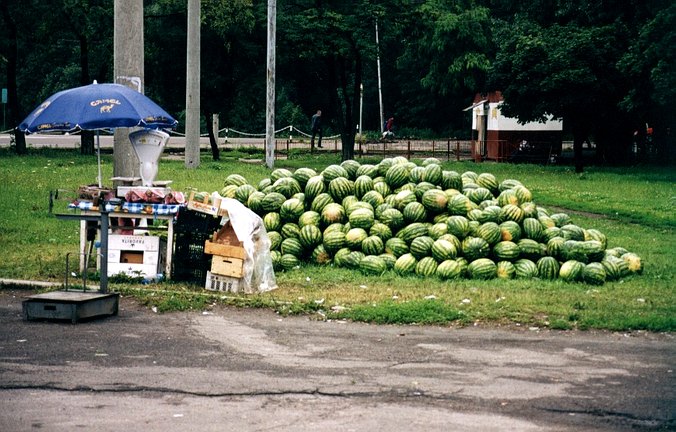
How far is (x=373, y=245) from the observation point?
563 inches

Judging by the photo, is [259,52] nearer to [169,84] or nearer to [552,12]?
[169,84]

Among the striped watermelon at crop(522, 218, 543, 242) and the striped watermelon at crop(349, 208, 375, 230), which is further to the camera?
the striped watermelon at crop(349, 208, 375, 230)

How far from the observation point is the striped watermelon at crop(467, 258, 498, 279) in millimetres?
13641

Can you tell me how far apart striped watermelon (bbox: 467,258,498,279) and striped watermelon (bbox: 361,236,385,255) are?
131 centimetres

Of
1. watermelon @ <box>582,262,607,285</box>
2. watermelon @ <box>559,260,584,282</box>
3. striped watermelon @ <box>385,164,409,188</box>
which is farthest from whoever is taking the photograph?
striped watermelon @ <box>385,164,409,188</box>

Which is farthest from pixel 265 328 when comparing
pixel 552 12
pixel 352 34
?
pixel 552 12

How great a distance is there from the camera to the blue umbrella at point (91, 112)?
1372 centimetres

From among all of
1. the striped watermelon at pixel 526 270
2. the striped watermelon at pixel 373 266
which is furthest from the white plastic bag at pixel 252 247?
the striped watermelon at pixel 526 270

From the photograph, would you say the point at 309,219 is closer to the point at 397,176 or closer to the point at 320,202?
the point at 320,202

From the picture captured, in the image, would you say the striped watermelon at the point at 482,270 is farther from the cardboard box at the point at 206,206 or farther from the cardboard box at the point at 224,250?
the cardboard box at the point at 206,206

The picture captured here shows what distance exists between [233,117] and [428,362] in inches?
1740

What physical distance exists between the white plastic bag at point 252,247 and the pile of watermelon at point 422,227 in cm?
126

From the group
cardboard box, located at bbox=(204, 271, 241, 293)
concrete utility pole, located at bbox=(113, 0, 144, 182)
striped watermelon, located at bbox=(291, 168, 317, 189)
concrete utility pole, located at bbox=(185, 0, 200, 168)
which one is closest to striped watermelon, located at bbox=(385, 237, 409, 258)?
striped watermelon, located at bbox=(291, 168, 317, 189)

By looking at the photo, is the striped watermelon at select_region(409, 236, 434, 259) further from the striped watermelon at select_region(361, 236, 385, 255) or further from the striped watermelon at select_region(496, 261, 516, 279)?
the striped watermelon at select_region(496, 261, 516, 279)
